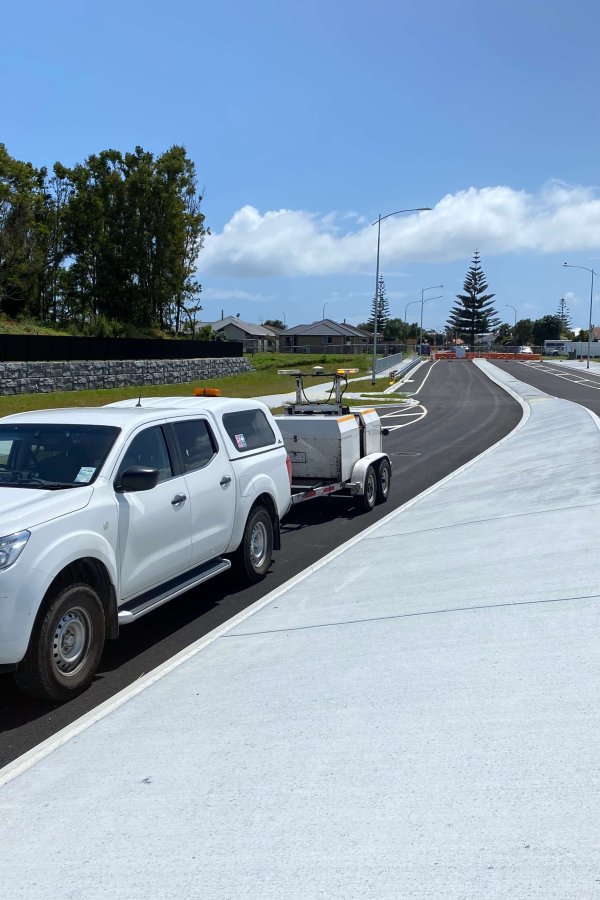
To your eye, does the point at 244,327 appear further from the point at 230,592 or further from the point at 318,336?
the point at 230,592

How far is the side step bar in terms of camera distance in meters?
5.81

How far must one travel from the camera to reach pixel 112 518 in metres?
5.67

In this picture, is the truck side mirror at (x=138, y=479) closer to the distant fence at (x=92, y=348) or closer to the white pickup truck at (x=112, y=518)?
the white pickup truck at (x=112, y=518)

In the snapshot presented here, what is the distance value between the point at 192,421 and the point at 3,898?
4.62 m

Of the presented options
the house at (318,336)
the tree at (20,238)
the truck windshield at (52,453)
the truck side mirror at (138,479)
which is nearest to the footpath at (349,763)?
the truck side mirror at (138,479)

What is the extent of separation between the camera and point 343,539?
1009cm

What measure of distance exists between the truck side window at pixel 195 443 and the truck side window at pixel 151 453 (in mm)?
233

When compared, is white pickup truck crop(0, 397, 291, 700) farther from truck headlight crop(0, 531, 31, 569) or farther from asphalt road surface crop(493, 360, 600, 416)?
asphalt road surface crop(493, 360, 600, 416)

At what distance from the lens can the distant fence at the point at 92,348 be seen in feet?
101

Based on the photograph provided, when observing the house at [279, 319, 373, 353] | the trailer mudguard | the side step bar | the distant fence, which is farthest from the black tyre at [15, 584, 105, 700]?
the house at [279, 319, 373, 353]

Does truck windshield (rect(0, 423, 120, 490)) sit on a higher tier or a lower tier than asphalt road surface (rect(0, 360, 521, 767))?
higher

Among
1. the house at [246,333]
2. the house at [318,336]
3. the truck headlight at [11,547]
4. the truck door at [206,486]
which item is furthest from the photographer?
the house at [318,336]

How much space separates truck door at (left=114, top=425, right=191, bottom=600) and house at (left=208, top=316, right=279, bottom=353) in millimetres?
117935

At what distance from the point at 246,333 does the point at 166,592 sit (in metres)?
126
